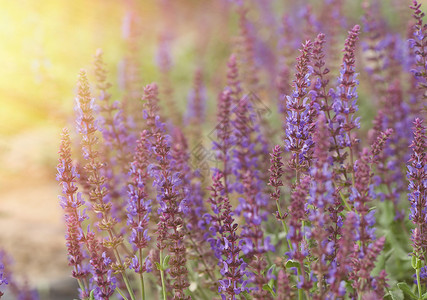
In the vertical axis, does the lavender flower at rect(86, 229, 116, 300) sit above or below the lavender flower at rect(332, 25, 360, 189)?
below

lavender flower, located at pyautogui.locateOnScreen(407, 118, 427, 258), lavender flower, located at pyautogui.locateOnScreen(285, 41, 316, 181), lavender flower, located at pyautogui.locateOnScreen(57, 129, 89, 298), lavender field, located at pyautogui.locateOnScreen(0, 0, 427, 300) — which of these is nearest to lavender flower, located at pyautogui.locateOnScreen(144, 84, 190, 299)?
lavender field, located at pyautogui.locateOnScreen(0, 0, 427, 300)

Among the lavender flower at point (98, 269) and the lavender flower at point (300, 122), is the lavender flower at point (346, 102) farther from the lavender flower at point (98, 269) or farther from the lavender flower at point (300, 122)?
the lavender flower at point (98, 269)

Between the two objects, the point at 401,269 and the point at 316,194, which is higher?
the point at 316,194

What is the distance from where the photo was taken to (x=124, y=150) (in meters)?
4.77

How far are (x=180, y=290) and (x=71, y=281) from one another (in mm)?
3213

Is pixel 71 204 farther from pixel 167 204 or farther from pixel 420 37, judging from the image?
pixel 420 37

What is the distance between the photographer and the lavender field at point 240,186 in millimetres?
2855

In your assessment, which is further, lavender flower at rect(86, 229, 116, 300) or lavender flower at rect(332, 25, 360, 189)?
lavender flower at rect(332, 25, 360, 189)

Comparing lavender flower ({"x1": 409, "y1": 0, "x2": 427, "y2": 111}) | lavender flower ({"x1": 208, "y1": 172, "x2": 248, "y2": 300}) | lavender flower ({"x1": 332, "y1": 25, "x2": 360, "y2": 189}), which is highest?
lavender flower ({"x1": 409, "y1": 0, "x2": 427, "y2": 111})

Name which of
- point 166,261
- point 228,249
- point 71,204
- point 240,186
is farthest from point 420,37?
point 71,204

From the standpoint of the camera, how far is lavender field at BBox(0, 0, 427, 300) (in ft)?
9.37

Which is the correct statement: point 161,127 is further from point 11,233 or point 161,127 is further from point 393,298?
point 11,233

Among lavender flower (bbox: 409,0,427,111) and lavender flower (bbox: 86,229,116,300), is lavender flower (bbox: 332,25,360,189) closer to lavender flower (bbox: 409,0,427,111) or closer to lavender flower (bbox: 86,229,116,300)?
lavender flower (bbox: 409,0,427,111)

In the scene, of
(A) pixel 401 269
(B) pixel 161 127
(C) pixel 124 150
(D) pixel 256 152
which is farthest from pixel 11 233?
(A) pixel 401 269
